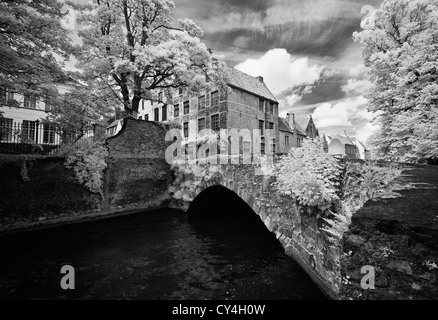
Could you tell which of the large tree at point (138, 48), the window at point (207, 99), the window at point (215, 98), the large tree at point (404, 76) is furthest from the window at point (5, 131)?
the window at point (207, 99)

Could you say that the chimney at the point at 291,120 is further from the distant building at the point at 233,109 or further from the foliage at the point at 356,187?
the foliage at the point at 356,187

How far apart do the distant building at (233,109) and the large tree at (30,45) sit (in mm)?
13599

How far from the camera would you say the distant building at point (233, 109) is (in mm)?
24125

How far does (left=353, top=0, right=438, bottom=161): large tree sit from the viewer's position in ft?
25.6

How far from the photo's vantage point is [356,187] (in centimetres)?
446

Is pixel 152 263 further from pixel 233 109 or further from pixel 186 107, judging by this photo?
pixel 186 107

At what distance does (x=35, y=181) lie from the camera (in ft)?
30.1

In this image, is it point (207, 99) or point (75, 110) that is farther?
point (207, 99)

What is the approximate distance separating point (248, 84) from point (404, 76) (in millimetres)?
20341

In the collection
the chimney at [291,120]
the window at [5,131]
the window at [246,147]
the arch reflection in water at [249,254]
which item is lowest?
the arch reflection in water at [249,254]

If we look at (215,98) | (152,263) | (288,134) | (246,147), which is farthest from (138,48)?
(288,134)

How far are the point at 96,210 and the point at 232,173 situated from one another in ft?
24.7

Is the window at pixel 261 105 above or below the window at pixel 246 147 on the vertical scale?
above
